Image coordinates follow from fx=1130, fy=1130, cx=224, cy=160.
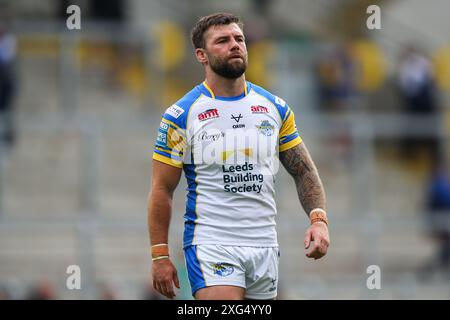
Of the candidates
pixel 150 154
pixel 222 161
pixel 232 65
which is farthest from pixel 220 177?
pixel 150 154

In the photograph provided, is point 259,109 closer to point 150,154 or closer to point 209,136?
point 209,136

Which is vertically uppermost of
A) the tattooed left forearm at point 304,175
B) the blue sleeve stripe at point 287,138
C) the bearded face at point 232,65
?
the bearded face at point 232,65

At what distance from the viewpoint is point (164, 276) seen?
23.9 feet

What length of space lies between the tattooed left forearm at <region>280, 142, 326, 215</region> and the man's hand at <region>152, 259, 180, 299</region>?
39.7 inches

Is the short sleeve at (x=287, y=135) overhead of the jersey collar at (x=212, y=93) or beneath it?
beneath

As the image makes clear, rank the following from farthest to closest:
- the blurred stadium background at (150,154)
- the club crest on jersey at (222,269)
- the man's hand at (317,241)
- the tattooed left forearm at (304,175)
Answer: the blurred stadium background at (150,154) → the tattooed left forearm at (304,175) → the club crest on jersey at (222,269) → the man's hand at (317,241)

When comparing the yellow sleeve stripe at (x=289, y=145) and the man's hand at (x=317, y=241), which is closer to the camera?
the man's hand at (x=317, y=241)

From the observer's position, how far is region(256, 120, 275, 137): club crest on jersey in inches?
292

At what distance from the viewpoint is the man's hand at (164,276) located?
7.28 meters

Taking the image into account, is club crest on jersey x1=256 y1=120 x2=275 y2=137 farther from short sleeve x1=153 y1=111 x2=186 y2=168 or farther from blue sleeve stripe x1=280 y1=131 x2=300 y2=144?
short sleeve x1=153 y1=111 x2=186 y2=168

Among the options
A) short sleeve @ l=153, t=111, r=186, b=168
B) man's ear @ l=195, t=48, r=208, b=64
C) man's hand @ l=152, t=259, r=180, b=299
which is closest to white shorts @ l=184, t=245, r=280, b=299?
man's hand @ l=152, t=259, r=180, b=299

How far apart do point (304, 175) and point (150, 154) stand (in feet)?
28.5

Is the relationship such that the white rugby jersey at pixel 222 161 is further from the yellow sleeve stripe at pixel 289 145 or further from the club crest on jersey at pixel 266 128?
the yellow sleeve stripe at pixel 289 145

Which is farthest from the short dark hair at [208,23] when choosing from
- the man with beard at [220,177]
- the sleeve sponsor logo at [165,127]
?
the sleeve sponsor logo at [165,127]
